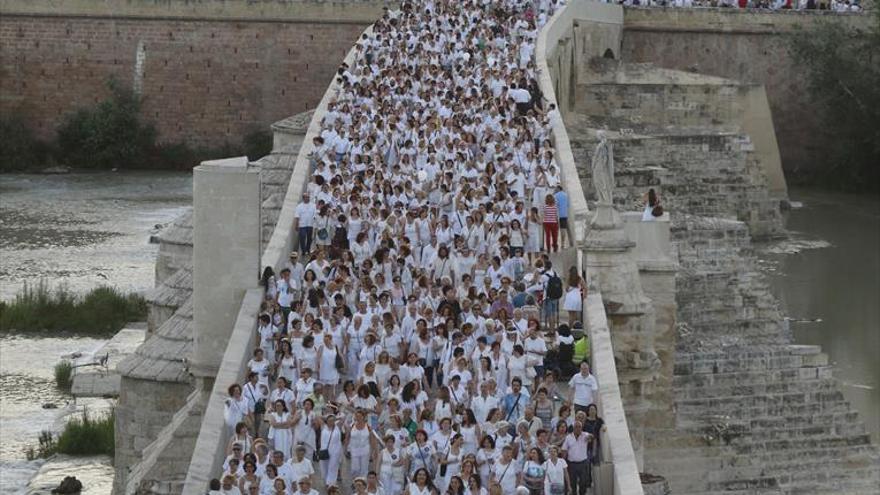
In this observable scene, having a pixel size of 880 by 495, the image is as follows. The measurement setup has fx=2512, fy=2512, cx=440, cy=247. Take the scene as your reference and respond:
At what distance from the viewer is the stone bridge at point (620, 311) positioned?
2792cm

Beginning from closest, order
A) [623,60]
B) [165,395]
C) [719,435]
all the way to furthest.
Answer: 1. [165,395]
2. [719,435]
3. [623,60]

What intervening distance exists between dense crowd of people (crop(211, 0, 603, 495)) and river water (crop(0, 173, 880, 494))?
8.26 metres

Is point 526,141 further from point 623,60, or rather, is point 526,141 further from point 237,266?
point 623,60

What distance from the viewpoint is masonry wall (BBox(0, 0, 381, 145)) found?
66.4m

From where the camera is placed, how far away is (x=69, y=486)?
3809 centimetres

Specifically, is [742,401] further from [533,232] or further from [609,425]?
[609,425]

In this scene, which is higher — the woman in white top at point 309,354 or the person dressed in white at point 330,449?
the woman in white top at point 309,354

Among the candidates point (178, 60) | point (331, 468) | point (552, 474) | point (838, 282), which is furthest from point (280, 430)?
point (178, 60)

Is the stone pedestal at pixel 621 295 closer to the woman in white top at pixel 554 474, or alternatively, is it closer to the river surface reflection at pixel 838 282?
the woman in white top at pixel 554 474

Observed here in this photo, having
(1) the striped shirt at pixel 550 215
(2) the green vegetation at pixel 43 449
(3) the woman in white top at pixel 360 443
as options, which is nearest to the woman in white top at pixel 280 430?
(3) the woman in white top at pixel 360 443

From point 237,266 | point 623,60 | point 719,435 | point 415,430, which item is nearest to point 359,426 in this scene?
point 415,430

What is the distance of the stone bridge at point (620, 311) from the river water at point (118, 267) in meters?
2.36

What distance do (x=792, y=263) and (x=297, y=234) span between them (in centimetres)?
2829

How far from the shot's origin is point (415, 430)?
24047 mm
